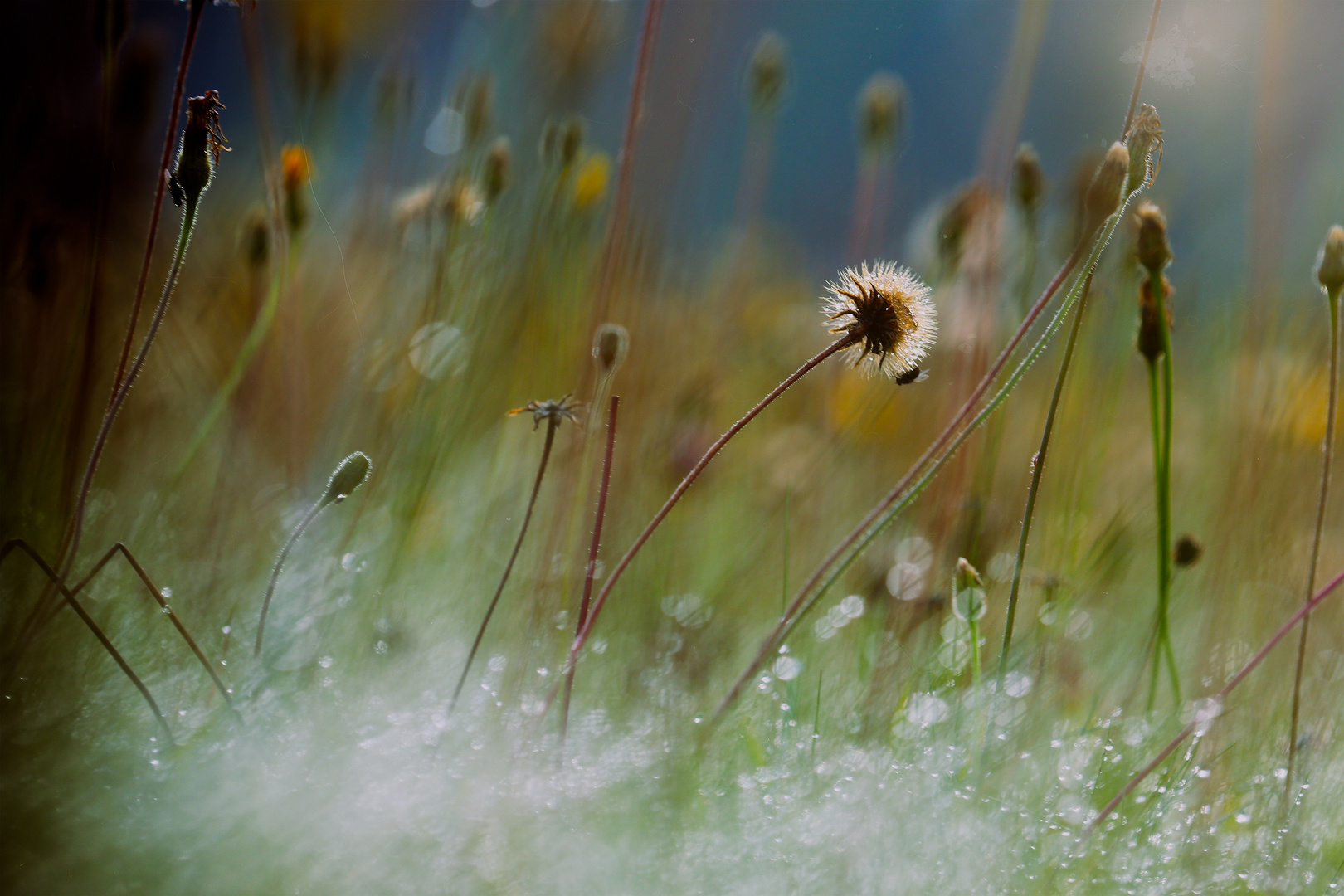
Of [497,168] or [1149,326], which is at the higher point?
[497,168]

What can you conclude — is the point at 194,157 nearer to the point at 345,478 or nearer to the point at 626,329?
the point at 345,478

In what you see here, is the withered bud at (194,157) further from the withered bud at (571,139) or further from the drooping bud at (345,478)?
the withered bud at (571,139)

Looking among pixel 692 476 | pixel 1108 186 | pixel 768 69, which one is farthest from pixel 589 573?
pixel 768 69

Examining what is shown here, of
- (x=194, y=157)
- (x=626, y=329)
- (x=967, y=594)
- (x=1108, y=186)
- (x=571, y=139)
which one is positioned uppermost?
(x=571, y=139)

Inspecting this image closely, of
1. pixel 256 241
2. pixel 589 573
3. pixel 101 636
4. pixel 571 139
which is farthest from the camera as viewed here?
pixel 571 139

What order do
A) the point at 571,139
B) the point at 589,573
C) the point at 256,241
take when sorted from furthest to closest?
the point at 571,139 → the point at 256,241 → the point at 589,573

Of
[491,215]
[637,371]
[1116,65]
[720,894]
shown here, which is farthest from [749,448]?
[720,894]

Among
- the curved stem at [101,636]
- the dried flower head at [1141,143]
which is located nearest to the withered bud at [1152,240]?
the dried flower head at [1141,143]
